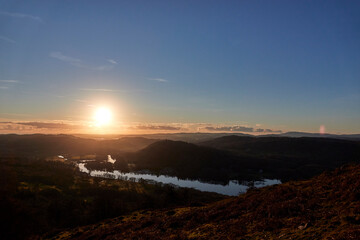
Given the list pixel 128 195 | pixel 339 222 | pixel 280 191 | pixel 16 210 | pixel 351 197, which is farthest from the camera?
pixel 128 195

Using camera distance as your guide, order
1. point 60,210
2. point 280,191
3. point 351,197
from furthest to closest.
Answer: point 60,210 < point 280,191 < point 351,197

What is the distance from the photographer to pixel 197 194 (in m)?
171

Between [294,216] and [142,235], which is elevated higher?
[294,216]

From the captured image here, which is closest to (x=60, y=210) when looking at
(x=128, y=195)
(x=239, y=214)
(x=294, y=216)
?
(x=128, y=195)

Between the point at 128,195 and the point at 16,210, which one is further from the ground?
Result: the point at 16,210

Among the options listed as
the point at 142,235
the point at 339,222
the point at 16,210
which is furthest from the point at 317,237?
the point at 16,210

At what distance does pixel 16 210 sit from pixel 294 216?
138ft

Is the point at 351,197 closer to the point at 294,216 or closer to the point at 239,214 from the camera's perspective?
the point at 294,216

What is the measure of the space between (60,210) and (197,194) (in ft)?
312

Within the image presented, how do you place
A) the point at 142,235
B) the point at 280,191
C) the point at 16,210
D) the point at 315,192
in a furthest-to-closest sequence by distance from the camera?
the point at 16,210 < the point at 280,191 < the point at 142,235 < the point at 315,192

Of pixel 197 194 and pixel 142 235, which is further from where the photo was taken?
pixel 197 194

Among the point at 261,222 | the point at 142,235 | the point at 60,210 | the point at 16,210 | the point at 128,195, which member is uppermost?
the point at 261,222

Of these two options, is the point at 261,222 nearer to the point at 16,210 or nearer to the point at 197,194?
the point at 16,210

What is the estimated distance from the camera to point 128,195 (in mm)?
165625
